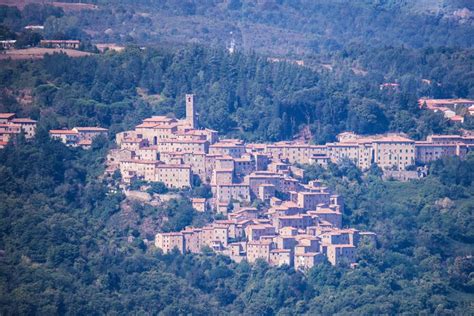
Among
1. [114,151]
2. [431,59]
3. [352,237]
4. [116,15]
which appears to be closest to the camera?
[352,237]

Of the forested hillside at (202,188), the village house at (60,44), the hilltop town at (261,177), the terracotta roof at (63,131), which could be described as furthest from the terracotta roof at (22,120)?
the village house at (60,44)

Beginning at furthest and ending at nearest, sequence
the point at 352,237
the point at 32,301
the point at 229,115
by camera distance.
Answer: the point at 229,115 → the point at 352,237 → the point at 32,301

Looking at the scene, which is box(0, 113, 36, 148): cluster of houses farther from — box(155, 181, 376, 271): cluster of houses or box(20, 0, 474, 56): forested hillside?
box(20, 0, 474, 56): forested hillside

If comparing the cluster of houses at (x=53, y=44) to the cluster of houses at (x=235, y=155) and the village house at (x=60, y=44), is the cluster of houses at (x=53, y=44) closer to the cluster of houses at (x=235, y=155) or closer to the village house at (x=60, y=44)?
the village house at (x=60, y=44)

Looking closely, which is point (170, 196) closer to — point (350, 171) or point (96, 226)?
point (96, 226)

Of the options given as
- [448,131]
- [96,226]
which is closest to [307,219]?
[96,226]

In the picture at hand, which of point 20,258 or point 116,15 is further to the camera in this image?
point 116,15

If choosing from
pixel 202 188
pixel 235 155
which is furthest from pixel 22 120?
pixel 202 188
